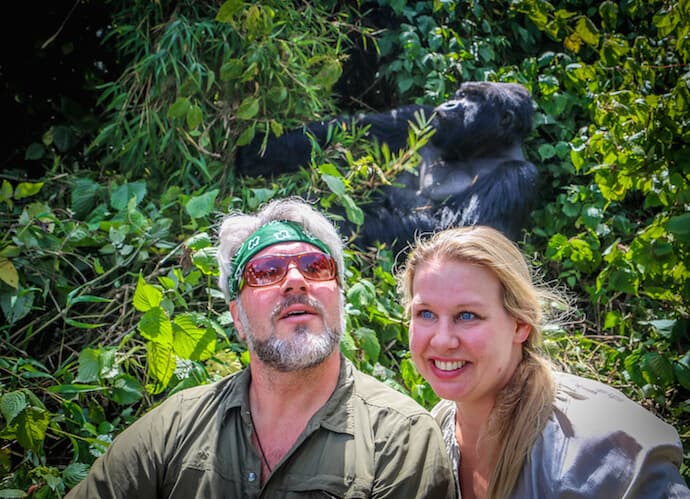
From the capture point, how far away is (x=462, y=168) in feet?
12.5

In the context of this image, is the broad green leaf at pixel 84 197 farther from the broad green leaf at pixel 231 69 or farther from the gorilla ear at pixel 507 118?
the gorilla ear at pixel 507 118

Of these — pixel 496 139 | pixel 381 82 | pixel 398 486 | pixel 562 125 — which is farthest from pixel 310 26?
pixel 398 486

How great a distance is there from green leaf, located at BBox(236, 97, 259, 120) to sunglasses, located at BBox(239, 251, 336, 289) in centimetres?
124

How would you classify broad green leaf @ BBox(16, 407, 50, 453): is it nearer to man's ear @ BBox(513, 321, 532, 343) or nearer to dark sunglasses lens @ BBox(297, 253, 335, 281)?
dark sunglasses lens @ BBox(297, 253, 335, 281)

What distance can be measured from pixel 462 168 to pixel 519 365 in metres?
2.36

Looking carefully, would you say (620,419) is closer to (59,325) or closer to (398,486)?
(398,486)

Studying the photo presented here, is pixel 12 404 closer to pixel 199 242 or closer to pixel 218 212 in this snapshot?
pixel 199 242

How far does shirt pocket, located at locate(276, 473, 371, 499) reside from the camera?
4.82 ft

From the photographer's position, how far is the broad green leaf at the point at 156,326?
1982 mm

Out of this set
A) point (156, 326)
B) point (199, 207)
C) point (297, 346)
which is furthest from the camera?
point (199, 207)

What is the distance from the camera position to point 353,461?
4.99ft

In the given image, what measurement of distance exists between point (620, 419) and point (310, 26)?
2.51 meters

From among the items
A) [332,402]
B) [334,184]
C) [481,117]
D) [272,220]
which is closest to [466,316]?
[332,402]

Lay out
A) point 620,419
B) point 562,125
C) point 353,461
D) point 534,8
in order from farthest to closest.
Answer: point 562,125 < point 534,8 < point 353,461 < point 620,419
